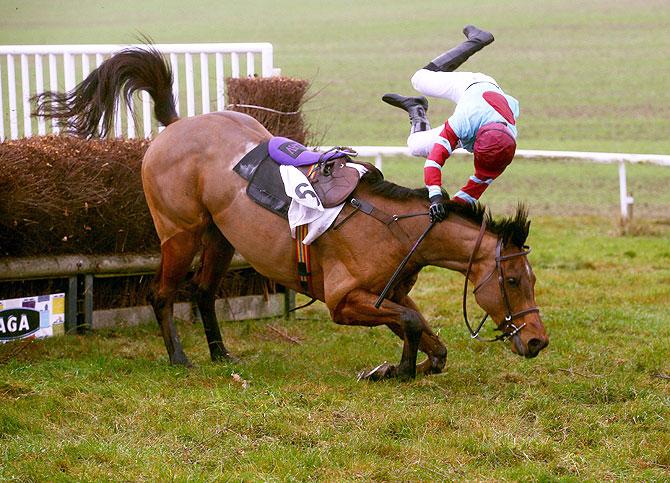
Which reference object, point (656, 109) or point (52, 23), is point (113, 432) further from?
point (52, 23)

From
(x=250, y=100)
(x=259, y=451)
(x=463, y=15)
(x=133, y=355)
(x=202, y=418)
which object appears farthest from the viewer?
(x=463, y=15)

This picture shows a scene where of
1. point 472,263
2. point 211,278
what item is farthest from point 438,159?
point 211,278

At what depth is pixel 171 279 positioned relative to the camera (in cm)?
726

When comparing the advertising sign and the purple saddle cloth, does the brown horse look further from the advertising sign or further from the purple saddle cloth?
the advertising sign

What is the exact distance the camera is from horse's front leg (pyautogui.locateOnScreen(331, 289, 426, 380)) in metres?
6.47

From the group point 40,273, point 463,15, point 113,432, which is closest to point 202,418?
point 113,432

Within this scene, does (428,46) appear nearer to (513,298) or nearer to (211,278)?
(211,278)

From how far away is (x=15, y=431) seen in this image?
5590 mm

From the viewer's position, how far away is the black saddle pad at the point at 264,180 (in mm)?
6789

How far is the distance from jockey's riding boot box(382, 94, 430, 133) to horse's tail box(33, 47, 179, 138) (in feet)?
5.11

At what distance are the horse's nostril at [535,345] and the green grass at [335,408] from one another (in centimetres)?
27

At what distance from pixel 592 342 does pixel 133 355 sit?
10.8ft

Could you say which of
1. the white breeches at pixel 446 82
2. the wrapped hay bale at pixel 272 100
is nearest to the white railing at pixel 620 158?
the wrapped hay bale at pixel 272 100

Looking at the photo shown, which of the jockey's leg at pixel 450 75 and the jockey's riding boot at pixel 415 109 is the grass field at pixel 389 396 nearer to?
the jockey's riding boot at pixel 415 109
